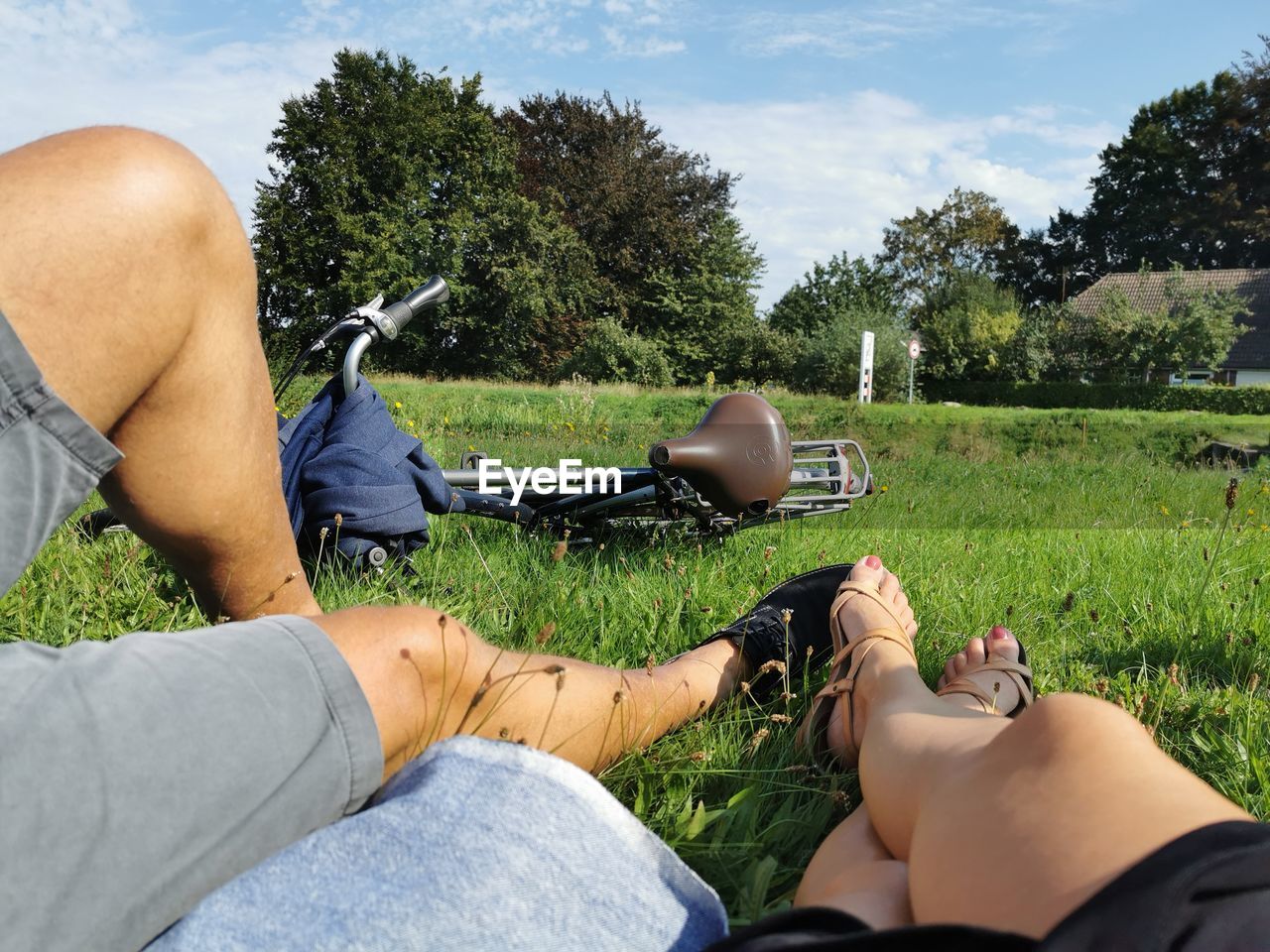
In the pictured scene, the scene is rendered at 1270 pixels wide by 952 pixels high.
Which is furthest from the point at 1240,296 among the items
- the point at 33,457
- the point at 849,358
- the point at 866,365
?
the point at 33,457

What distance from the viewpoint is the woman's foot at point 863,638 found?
70.4 inches

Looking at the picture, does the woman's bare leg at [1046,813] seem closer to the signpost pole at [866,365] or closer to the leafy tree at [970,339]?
the signpost pole at [866,365]

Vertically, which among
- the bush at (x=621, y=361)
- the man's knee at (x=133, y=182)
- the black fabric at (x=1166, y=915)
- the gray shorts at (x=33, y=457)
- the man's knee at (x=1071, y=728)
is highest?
the man's knee at (x=133, y=182)

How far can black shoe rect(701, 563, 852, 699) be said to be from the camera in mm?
2160

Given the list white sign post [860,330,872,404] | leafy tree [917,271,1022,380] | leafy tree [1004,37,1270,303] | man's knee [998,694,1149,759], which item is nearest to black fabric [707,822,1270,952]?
man's knee [998,694,1149,759]

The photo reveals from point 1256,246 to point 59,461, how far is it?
211ft

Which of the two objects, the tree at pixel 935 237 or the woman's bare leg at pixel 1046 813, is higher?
the tree at pixel 935 237

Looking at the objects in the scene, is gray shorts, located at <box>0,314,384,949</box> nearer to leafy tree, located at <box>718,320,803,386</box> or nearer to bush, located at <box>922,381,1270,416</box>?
leafy tree, located at <box>718,320,803,386</box>

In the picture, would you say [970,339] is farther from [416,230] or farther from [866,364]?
[416,230]

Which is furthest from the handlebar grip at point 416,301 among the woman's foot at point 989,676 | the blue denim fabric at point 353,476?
the woman's foot at point 989,676

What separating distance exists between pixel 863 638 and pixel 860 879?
38.0 inches

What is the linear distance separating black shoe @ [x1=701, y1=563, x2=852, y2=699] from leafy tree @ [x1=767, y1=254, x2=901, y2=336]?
3338 cm

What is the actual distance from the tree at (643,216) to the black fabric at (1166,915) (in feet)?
113

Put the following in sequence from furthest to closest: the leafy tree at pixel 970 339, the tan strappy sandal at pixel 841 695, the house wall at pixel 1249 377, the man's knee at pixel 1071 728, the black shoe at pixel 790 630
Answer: the house wall at pixel 1249 377 < the leafy tree at pixel 970 339 < the black shoe at pixel 790 630 < the tan strappy sandal at pixel 841 695 < the man's knee at pixel 1071 728
